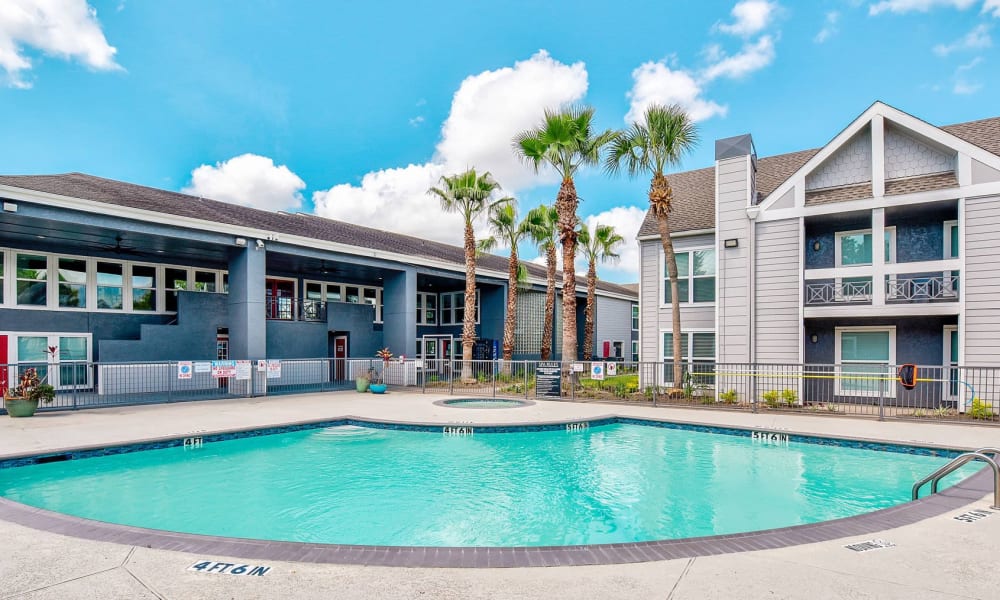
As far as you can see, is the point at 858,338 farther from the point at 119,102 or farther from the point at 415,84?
the point at 119,102

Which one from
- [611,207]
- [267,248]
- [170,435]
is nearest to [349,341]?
[267,248]

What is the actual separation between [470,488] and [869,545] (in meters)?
4.99

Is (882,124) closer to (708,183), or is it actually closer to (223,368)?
(708,183)

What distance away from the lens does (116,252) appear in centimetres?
1772

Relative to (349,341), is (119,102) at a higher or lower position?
higher

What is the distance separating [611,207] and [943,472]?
2417cm

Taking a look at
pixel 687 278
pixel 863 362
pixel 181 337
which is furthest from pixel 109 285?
pixel 863 362

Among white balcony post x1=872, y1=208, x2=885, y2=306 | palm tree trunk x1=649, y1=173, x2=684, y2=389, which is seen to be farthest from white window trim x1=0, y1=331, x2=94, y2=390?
white balcony post x1=872, y1=208, x2=885, y2=306

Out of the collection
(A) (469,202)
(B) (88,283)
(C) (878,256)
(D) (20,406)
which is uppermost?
(A) (469,202)

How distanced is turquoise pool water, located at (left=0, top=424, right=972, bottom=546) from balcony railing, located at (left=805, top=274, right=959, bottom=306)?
5795mm

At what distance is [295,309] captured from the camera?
21.6 metres

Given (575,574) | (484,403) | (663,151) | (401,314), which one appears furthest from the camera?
(401,314)

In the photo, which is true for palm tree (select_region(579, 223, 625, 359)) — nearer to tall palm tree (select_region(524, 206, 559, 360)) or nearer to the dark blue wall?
tall palm tree (select_region(524, 206, 559, 360))

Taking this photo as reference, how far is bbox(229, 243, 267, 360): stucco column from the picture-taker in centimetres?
1645
